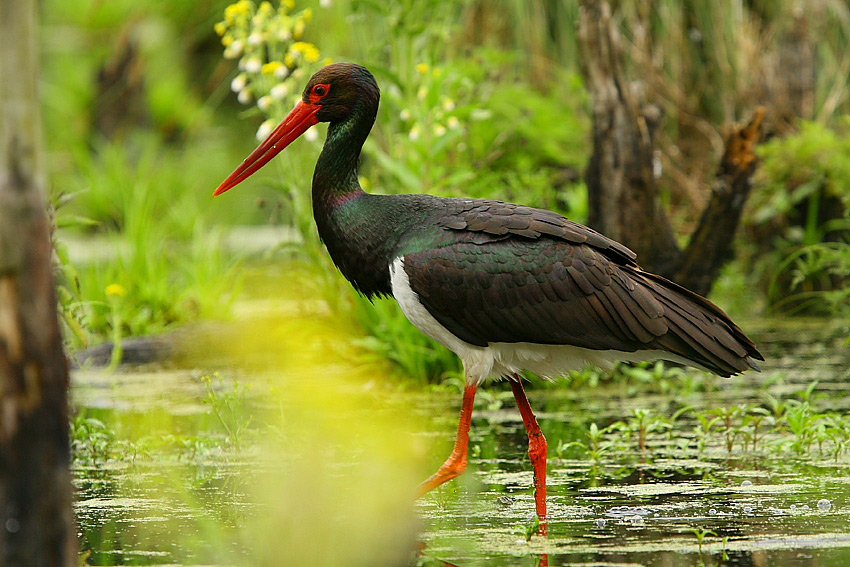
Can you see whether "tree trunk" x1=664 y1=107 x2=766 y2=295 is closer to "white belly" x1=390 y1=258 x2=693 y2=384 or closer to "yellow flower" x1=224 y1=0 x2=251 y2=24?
"white belly" x1=390 y1=258 x2=693 y2=384

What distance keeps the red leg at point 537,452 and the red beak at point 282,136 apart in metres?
1.44

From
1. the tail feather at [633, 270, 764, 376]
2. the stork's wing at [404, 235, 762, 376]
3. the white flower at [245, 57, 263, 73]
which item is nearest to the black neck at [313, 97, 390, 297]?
the stork's wing at [404, 235, 762, 376]

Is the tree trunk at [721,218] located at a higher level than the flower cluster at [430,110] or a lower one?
lower

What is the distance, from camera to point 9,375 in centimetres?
302

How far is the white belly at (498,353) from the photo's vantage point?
16.7 feet

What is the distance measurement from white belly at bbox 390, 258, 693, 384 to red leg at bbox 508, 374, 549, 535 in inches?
4.5

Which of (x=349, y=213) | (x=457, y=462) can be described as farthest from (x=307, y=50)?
(x=457, y=462)

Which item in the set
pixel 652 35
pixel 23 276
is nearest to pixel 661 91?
pixel 652 35

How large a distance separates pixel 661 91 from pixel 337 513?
7.82 metres

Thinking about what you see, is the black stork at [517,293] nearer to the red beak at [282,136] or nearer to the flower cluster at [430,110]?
the red beak at [282,136]

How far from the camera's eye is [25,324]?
9.95ft

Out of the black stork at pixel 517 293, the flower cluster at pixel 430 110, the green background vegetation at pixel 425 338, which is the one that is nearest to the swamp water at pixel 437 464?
the green background vegetation at pixel 425 338

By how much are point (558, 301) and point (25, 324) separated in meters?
2.49

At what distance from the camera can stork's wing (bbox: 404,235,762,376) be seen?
4961 millimetres
